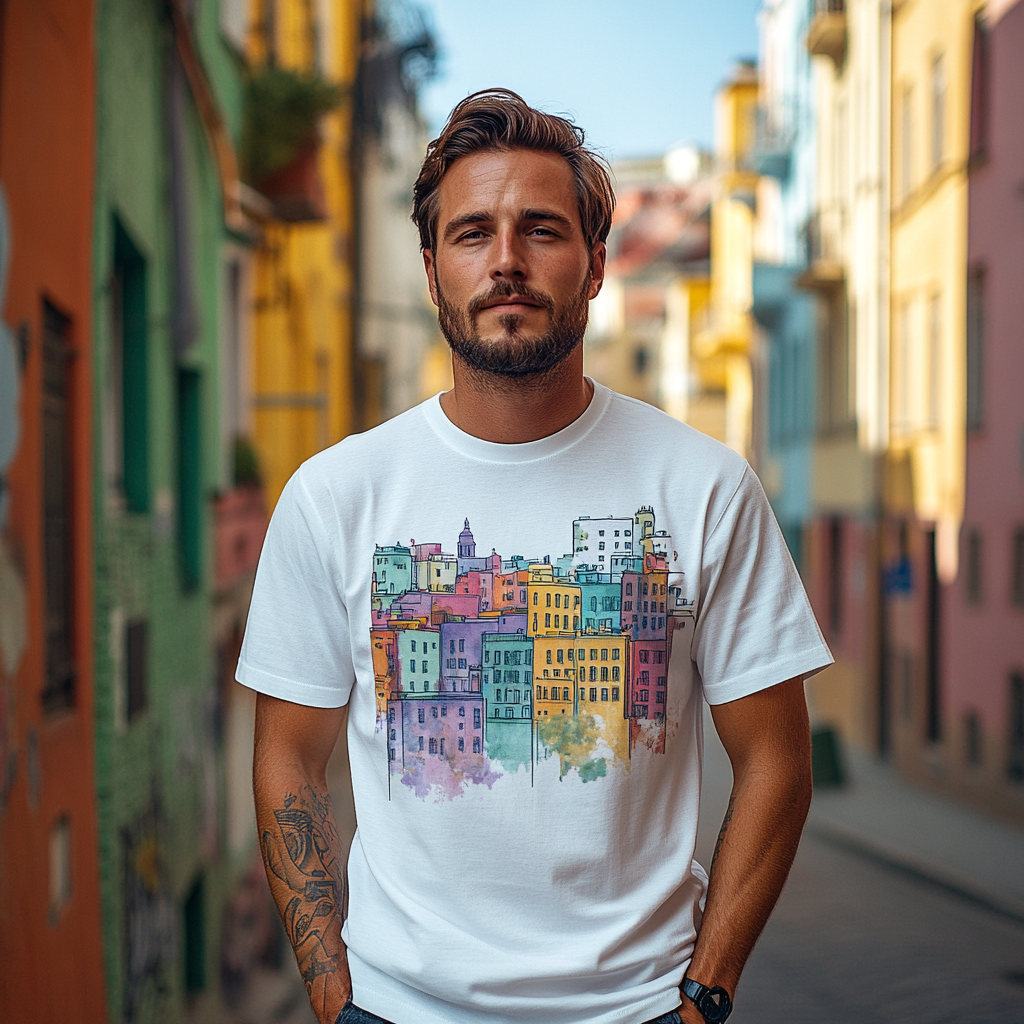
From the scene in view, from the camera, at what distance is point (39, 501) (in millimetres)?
4348

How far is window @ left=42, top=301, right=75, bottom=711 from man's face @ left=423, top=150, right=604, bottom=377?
2678 millimetres

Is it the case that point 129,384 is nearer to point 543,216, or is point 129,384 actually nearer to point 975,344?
point 543,216

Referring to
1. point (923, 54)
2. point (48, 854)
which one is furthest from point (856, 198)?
point (48, 854)

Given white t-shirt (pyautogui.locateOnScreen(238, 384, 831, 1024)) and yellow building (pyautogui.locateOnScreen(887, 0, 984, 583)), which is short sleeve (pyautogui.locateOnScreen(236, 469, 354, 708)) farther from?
yellow building (pyautogui.locateOnScreen(887, 0, 984, 583))

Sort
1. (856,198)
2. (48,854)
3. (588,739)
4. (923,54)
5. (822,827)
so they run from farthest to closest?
(856,198) → (923,54) → (822,827) → (48,854) → (588,739)

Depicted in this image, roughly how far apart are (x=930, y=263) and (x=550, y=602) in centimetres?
1463

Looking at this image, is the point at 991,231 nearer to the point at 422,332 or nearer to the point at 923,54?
the point at 923,54

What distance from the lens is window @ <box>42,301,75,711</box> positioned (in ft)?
15.9

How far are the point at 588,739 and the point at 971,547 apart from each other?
12883 mm

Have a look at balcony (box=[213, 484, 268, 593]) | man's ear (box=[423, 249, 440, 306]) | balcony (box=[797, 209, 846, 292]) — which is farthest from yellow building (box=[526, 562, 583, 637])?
balcony (box=[797, 209, 846, 292])

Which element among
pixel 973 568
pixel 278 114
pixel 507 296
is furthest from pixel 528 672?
pixel 973 568

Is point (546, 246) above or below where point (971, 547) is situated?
above

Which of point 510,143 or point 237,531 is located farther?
point 237,531

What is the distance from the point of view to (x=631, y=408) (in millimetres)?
2518
